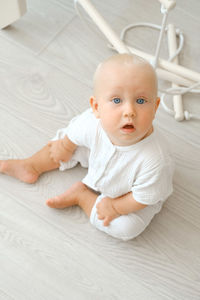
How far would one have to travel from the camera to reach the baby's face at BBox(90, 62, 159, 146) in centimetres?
81

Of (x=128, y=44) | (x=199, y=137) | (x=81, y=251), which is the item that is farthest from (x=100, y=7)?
(x=81, y=251)

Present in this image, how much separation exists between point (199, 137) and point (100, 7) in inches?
22.7

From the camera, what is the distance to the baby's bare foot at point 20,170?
1.12 m

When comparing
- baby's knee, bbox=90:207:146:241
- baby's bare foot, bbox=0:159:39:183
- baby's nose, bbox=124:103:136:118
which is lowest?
baby's knee, bbox=90:207:146:241

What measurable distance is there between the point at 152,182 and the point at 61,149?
11.7 inches

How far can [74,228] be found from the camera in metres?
1.09

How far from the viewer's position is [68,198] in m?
1.08

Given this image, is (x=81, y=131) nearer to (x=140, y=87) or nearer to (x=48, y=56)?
(x=140, y=87)

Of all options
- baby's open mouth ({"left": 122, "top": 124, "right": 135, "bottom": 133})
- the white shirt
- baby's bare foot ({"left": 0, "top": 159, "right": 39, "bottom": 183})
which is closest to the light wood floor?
baby's bare foot ({"left": 0, "top": 159, "right": 39, "bottom": 183})

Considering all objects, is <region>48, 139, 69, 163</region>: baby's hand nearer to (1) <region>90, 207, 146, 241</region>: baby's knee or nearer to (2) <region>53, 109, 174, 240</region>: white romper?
(2) <region>53, 109, 174, 240</region>: white romper

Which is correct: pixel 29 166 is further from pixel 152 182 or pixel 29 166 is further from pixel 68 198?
pixel 152 182

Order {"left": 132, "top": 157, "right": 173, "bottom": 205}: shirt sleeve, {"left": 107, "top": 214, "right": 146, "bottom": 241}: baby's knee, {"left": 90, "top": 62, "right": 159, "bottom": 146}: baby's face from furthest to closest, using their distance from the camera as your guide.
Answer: {"left": 107, "top": 214, "right": 146, "bottom": 241}: baby's knee → {"left": 132, "top": 157, "right": 173, "bottom": 205}: shirt sleeve → {"left": 90, "top": 62, "right": 159, "bottom": 146}: baby's face

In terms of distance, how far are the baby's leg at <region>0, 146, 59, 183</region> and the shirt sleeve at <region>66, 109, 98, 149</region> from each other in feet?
0.39

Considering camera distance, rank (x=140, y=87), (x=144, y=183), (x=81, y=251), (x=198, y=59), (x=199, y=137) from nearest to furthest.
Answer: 1. (x=140, y=87)
2. (x=144, y=183)
3. (x=81, y=251)
4. (x=199, y=137)
5. (x=198, y=59)
